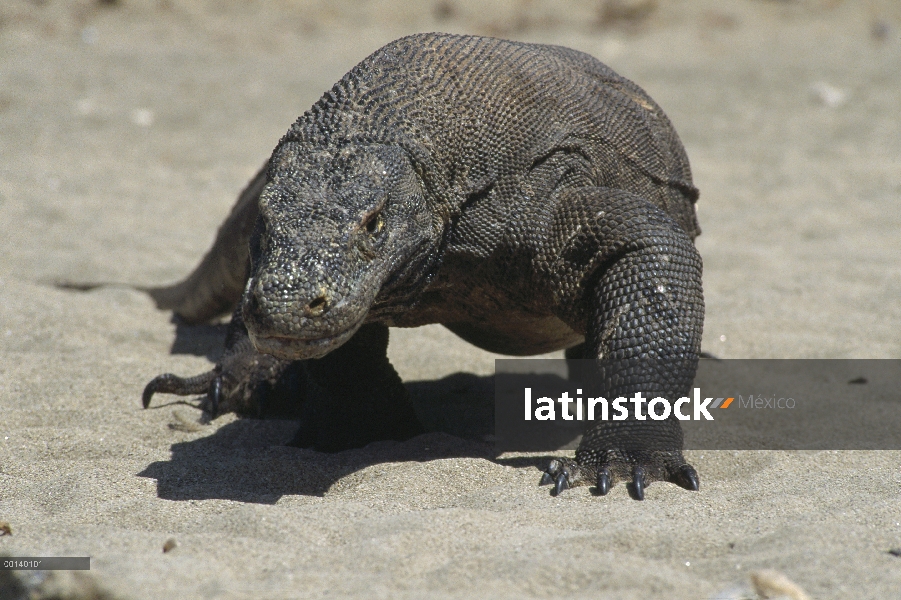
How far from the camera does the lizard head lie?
106 inches

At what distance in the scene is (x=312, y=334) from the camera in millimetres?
2697

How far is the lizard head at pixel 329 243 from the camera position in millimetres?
2682

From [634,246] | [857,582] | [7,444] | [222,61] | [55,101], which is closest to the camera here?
[857,582]

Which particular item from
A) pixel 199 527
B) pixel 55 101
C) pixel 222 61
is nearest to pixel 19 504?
pixel 199 527

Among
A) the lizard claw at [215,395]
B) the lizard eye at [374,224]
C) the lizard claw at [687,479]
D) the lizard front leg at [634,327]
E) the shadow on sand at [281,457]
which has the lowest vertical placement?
the shadow on sand at [281,457]

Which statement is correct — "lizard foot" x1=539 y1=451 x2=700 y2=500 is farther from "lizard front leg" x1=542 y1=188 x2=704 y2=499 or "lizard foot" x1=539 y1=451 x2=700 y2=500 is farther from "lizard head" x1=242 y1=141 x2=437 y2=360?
"lizard head" x1=242 y1=141 x2=437 y2=360

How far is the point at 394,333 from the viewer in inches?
219

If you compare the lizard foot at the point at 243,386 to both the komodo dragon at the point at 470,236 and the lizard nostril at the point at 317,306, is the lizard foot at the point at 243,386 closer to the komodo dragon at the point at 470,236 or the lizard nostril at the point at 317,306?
the komodo dragon at the point at 470,236

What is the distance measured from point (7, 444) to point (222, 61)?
30.8ft

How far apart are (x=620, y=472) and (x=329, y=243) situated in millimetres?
1213

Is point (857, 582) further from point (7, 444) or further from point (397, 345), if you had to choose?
point (397, 345)

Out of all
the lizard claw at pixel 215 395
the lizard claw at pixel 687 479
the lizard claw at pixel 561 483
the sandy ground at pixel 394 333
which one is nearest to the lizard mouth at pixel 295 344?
the sandy ground at pixel 394 333

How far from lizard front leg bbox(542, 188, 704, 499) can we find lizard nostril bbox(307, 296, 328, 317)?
0.99 m

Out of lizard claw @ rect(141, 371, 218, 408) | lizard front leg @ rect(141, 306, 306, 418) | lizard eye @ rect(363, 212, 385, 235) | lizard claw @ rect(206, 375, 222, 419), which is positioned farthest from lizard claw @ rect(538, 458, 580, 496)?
lizard claw @ rect(141, 371, 218, 408)
